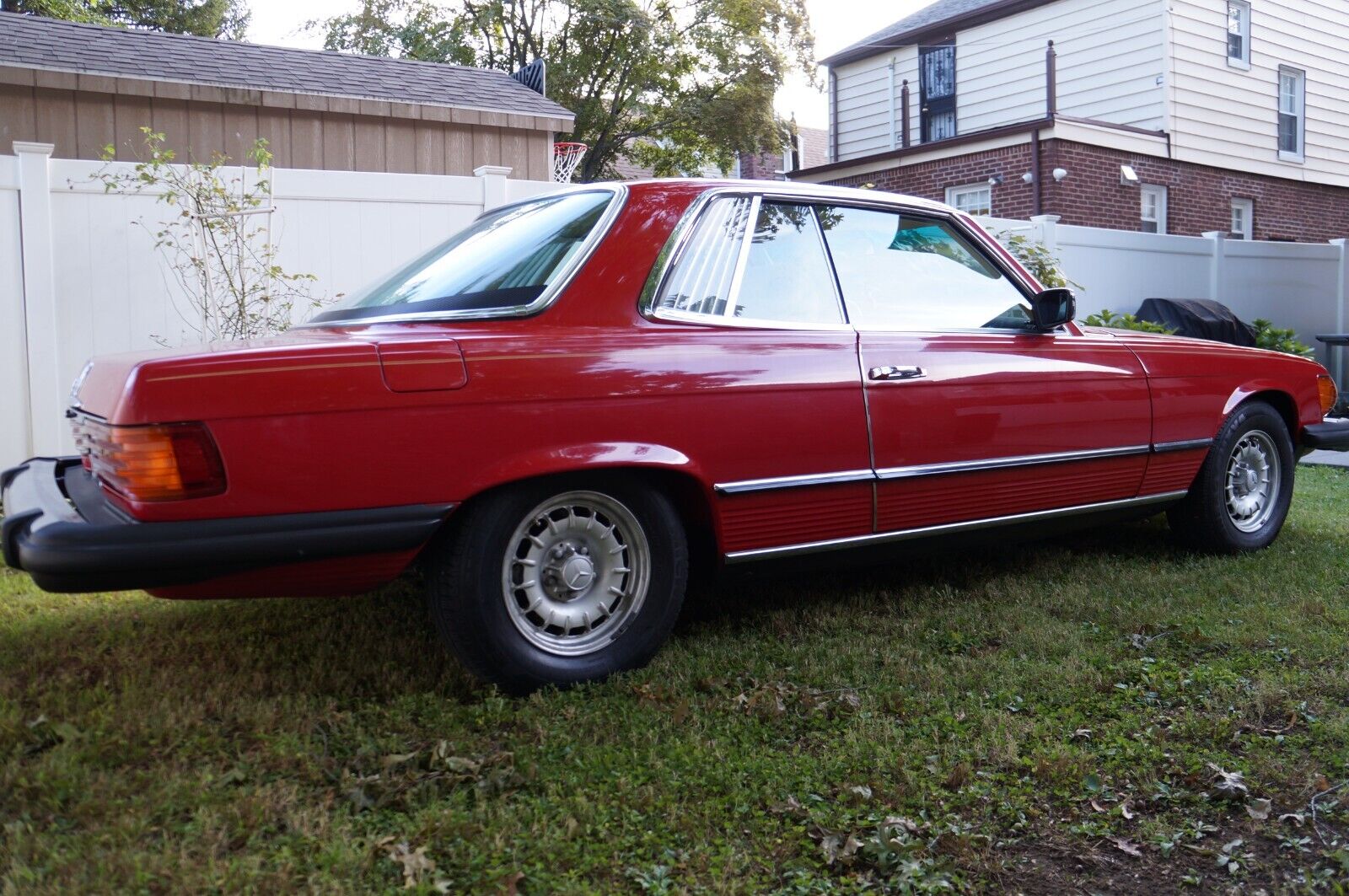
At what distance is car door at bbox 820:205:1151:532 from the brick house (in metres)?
11.5

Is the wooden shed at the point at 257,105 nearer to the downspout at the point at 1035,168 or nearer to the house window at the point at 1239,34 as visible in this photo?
the downspout at the point at 1035,168

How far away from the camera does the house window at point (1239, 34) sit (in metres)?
17.6

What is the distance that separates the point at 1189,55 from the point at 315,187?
1409cm

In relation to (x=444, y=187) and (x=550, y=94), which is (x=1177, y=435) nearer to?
(x=444, y=187)

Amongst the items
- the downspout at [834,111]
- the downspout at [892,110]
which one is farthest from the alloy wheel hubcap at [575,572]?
the downspout at [834,111]

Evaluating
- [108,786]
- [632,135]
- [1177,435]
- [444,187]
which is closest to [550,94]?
[632,135]

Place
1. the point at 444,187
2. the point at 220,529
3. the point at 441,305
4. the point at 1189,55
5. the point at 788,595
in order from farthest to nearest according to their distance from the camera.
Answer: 1. the point at 1189,55
2. the point at 444,187
3. the point at 788,595
4. the point at 441,305
5. the point at 220,529

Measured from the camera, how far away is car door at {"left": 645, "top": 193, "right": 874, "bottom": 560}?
344cm

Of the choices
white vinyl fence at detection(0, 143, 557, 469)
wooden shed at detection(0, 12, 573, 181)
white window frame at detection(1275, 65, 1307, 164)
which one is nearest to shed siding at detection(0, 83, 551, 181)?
wooden shed at detection(0, 12, 573, 181)

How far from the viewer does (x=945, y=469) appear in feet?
13.0

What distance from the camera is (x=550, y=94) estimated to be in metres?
25.3

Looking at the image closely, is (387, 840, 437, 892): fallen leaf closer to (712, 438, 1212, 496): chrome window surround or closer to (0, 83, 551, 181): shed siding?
(712, 438, 1212, 496): chrome window surround

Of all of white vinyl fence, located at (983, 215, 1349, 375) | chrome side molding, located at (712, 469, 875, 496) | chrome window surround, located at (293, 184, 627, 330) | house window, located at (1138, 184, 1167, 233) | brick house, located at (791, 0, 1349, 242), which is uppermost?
brick house, located at (791, 0, 1349, 242)

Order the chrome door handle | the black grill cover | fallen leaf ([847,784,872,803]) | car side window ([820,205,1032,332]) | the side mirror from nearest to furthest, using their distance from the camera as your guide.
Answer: fallen leaf ([847,784,872,803]) → the chrome door handle → car side window ([820,205,1032,332]) → the side mirror → the black grill cover
